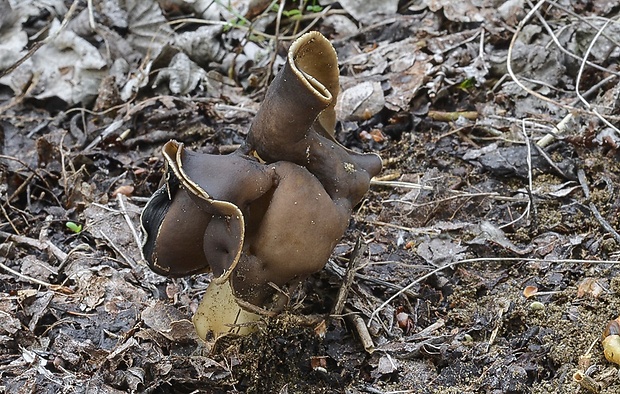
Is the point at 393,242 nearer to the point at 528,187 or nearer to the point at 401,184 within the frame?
the point at 401,184

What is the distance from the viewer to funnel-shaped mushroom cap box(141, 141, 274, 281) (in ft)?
6.89

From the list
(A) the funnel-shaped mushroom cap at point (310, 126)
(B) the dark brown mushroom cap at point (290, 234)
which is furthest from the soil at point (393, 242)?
(A) the funnel-shaped mushroom cap at point (310, 126)

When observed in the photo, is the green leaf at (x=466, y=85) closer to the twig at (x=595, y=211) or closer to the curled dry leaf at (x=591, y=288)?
the twig at (x=595, y=211)

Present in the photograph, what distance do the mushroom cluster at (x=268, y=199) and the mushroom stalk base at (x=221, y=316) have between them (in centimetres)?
4

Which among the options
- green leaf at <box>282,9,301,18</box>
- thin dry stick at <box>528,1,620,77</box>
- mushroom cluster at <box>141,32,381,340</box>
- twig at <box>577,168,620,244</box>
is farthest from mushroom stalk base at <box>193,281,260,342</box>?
green leaf at <box>282,9,301,18</box>

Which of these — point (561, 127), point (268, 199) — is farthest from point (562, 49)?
point (268, 199)

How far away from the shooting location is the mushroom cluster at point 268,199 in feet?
6.96

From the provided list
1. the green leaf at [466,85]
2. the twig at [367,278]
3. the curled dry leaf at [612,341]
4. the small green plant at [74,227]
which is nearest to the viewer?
the curled dry leaf at [612,341]

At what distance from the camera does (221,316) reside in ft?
8.32

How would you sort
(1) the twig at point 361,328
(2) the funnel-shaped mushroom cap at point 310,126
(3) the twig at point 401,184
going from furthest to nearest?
1. (3) the twig at point 401,184
2. (1) the twig at point 361,328
3. (2) the funnel-shaped mushroom cap at point 310,126

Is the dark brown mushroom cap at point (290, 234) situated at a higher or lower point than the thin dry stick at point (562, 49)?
higher

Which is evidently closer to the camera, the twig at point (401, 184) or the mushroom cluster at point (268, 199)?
the mushroom cluster at point (268, 199)

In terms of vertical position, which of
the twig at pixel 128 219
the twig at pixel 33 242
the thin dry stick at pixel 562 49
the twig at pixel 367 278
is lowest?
the twig at pixel 33 242

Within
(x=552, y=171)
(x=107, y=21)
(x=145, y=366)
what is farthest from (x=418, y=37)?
(x=145, y=366)
